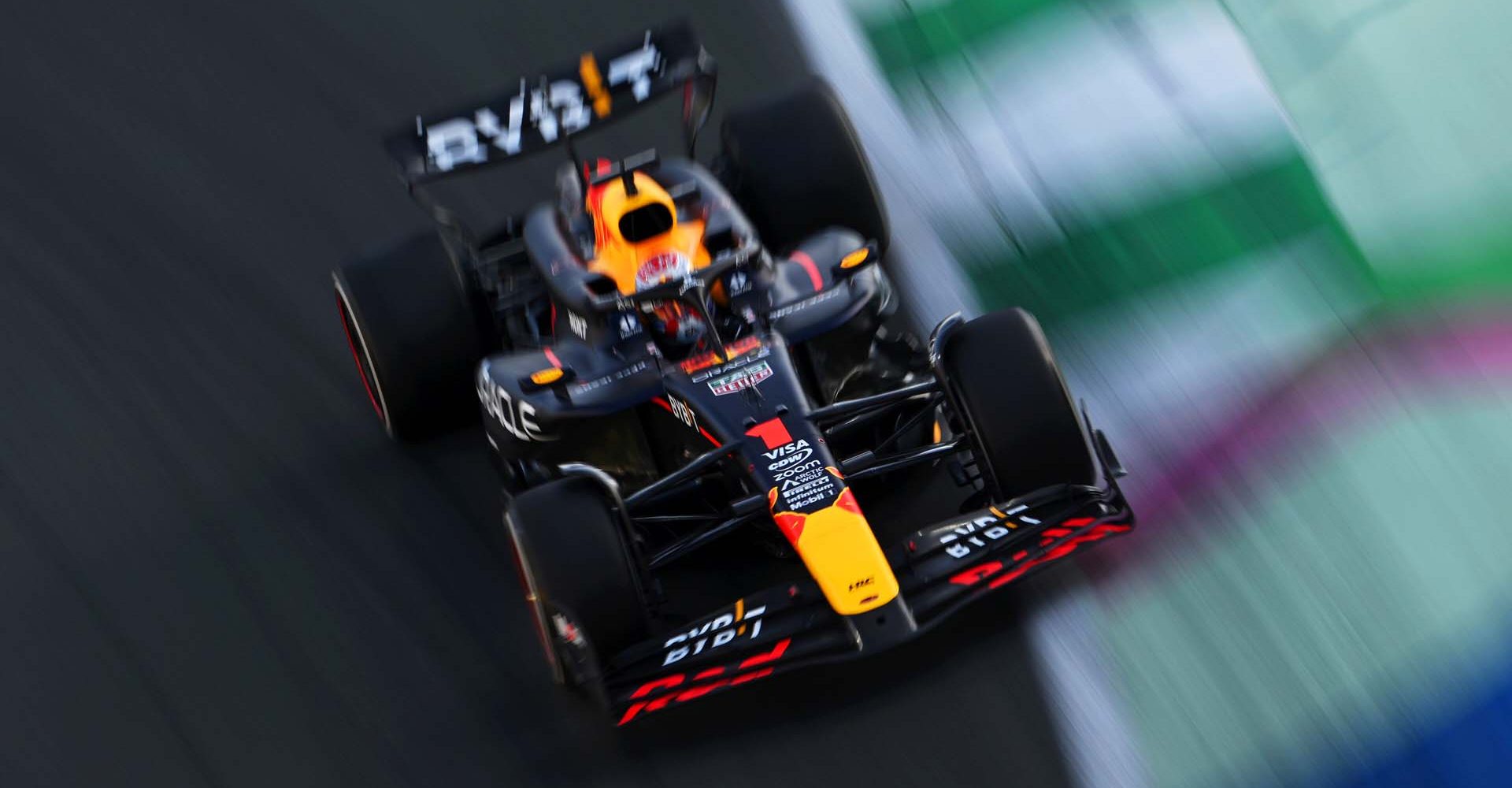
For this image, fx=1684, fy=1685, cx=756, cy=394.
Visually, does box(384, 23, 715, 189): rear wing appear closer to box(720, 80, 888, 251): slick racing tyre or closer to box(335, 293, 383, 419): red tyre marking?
box(720, 80, 888, 251): slick racing tyre

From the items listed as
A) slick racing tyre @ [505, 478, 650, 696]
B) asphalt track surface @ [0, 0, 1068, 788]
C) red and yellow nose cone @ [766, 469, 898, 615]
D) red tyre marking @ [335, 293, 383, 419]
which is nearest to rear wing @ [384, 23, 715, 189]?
red tyre marking @ [335, 293, 383, 419]

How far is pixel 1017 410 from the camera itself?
529 cm

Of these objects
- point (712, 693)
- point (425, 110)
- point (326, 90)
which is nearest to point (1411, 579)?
point (712, 693)

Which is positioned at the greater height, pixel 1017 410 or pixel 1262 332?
pixel 1017 410

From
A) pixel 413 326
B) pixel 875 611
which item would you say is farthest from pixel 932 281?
pixel 875 611

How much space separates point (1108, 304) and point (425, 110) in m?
3.85

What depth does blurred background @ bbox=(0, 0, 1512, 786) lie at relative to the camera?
5.36m

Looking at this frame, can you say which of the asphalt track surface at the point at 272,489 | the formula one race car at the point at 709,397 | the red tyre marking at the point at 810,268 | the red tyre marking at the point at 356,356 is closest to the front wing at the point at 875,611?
the formula one race car at the point at 709,397

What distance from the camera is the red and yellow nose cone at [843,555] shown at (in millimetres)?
4922

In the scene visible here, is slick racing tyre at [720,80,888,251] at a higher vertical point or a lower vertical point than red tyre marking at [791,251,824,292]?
higher

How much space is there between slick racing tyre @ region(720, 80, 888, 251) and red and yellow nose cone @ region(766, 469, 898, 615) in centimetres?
185

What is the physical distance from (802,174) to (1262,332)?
6.38 feet

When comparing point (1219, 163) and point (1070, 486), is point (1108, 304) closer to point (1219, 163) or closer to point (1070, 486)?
point (1219, 163)

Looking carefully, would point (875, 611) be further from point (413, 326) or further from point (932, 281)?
point (932, 281)
